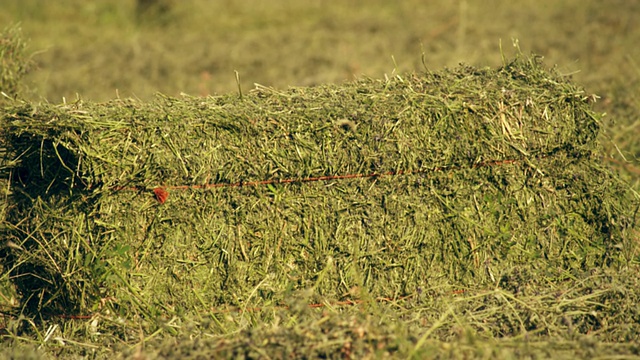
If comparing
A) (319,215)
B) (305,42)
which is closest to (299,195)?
(319,215)

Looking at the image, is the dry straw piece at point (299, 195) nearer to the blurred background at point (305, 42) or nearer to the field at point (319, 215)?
the field at point (319, 215)

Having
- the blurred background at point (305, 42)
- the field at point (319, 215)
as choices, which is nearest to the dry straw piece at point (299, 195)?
the field at point (319, 215)

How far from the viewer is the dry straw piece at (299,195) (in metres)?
4.28

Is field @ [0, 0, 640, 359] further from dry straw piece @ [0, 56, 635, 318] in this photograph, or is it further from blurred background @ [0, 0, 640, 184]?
blurred background @ [0, 0, 640, 184]

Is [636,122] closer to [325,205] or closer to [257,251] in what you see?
[325,205]

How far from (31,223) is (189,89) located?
17.6 ft

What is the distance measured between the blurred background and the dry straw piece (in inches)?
85.9

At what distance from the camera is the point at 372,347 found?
339 centimetres

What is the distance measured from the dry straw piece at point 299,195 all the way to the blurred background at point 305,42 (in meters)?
2.18

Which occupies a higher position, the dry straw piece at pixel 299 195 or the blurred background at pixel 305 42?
the blurred background at pixel 305 42

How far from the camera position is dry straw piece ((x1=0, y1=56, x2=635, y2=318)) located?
4.28 m

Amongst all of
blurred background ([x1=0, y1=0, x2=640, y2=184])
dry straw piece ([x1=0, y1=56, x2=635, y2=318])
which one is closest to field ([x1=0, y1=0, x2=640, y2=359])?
dry straw piece ([x1=0, y1=56, x2=635, y2=318])

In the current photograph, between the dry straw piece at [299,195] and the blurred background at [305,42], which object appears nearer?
the dry straw piece at [299,195]

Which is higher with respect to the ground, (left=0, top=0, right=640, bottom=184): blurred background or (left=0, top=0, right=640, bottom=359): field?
(left=0, top=0, right=640, bottom=184): blurred background
